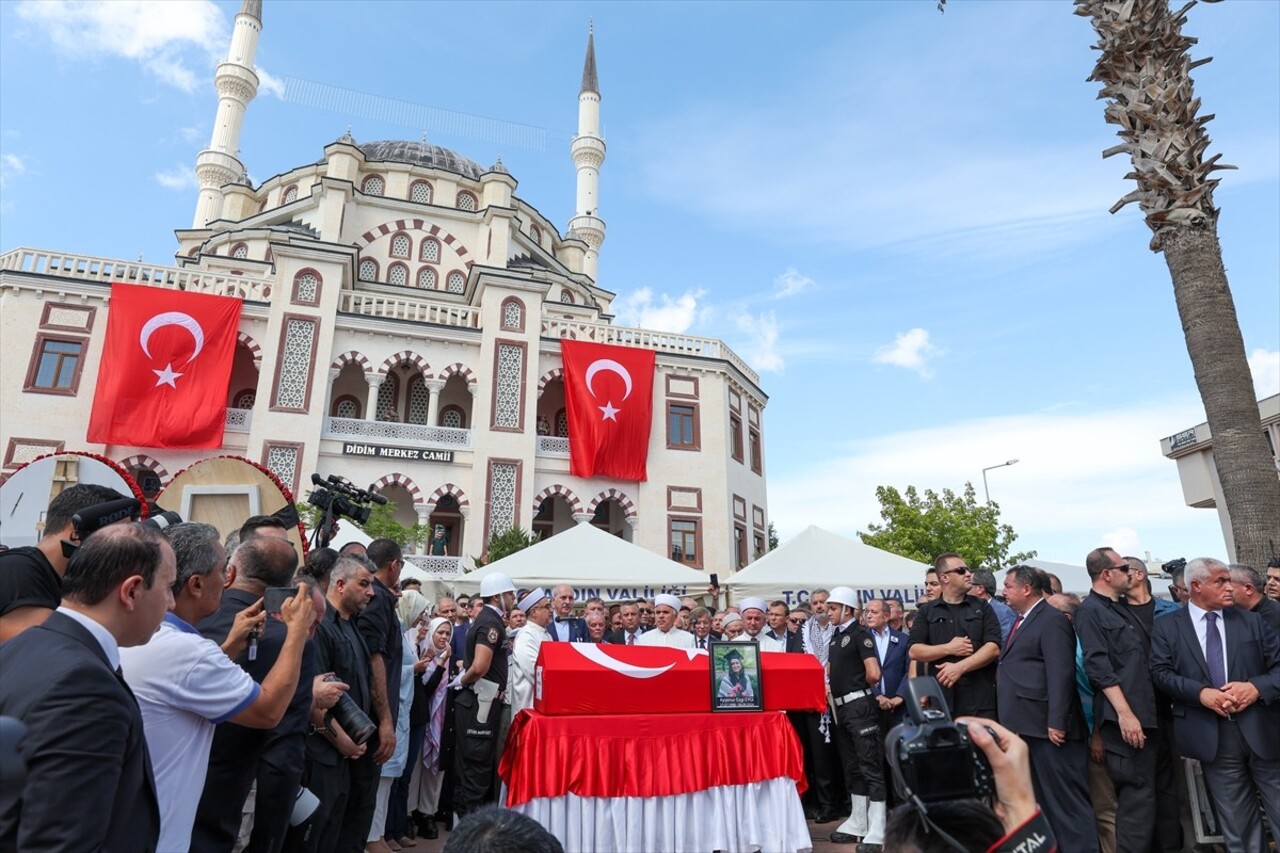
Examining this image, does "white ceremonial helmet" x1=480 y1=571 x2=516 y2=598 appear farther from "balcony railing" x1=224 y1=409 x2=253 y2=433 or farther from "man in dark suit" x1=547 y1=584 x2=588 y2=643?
"balcony railing" x1=224 y1=409 x2=253 y2=433

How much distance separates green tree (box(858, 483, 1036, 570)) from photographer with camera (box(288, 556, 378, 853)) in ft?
79.2

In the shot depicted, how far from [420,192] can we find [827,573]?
26.4m

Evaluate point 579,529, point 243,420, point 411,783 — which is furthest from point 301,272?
Answer: point 411,783

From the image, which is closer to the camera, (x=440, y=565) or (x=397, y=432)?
(x=440, y=565)

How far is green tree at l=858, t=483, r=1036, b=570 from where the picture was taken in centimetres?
2577

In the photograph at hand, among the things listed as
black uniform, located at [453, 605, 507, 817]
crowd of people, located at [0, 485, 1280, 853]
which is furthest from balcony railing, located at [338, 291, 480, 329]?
black uniform, located at [453, 605, 507, 817]

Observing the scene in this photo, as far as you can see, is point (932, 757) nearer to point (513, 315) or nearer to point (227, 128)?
point (513, 315)

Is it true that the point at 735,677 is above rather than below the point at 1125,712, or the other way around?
above

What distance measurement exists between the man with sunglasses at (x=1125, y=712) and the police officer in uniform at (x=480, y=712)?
3814 mm

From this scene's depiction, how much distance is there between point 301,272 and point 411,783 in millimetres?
20321

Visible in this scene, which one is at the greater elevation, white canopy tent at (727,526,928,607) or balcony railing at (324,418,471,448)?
balcony railing at (324,418,471,448)

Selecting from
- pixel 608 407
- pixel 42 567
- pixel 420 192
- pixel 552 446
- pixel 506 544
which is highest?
pixel 420 192

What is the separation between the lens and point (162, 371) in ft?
65.9

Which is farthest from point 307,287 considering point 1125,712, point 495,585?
point 1125,712
